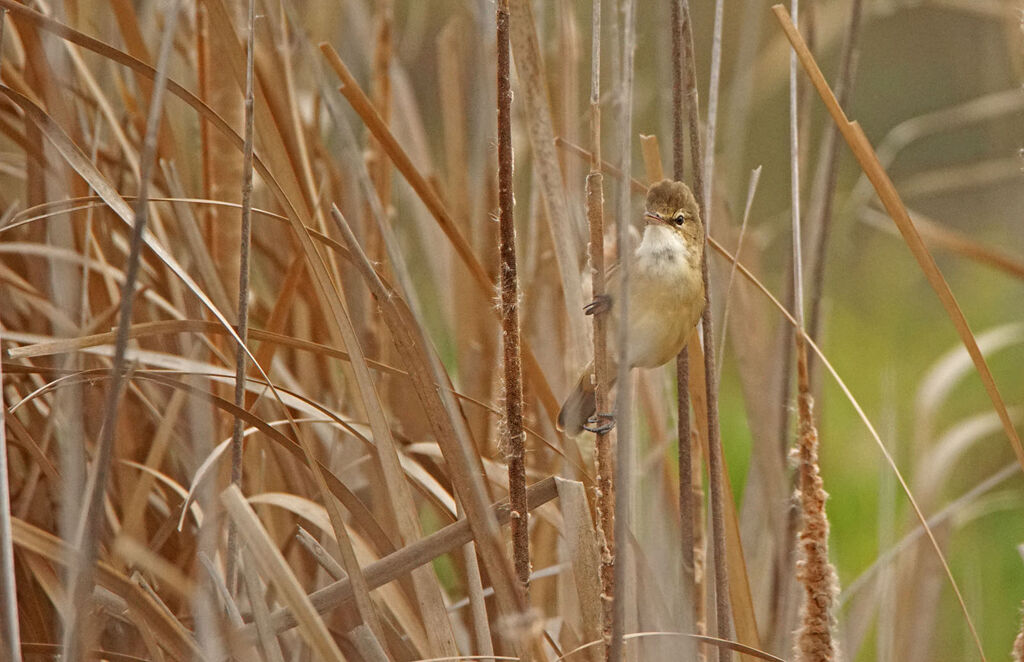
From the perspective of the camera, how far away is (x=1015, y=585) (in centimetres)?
221

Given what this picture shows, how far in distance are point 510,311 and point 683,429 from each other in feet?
0.76

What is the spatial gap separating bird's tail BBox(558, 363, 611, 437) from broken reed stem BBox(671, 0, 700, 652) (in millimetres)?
104

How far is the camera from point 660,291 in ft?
3.61

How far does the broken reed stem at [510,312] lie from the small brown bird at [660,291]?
22 cm

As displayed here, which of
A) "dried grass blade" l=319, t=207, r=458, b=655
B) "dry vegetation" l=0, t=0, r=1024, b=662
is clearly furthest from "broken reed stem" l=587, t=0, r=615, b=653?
"dried grass blade" l=319, t=207, r=458, b=655

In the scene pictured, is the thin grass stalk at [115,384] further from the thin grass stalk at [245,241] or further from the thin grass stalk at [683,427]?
the thin grass stalk at [683,427]

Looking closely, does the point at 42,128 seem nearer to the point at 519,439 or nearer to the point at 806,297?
the point at 519,439

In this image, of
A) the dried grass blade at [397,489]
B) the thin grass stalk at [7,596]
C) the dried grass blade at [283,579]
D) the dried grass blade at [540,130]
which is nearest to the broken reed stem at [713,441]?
the dried grass blade at [540,130]

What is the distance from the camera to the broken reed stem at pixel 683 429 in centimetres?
78

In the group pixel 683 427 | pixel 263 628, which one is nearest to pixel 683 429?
pixel 683 427

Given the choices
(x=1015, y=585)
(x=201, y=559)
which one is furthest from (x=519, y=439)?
(x=1015, y=585)

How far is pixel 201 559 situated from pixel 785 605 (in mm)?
559

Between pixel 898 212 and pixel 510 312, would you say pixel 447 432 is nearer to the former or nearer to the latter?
pixel 510 312

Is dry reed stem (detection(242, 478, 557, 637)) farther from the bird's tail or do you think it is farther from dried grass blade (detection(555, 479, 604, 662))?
the bird's tail
